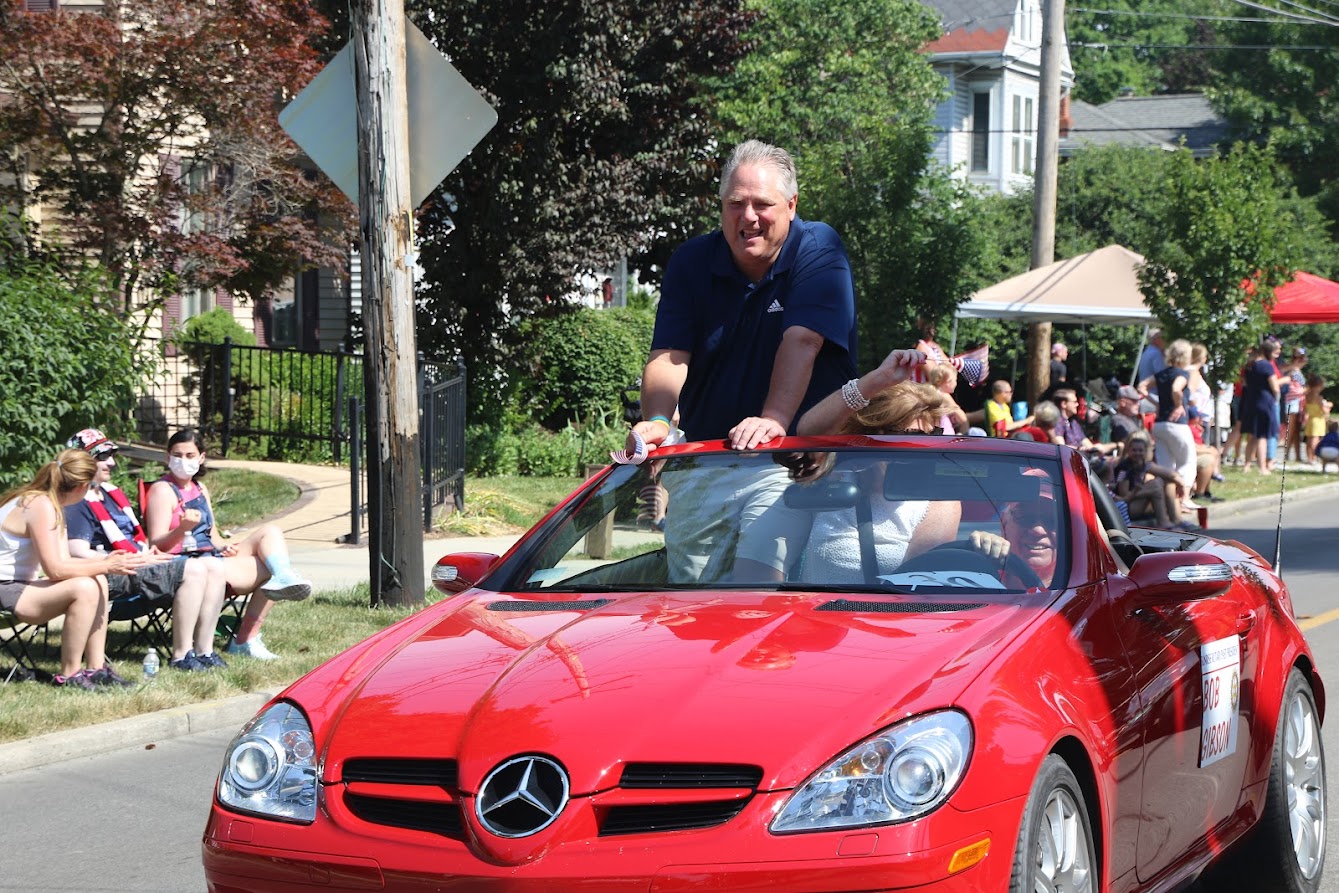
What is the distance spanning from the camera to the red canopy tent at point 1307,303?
26188 mm

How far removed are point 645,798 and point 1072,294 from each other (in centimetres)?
2186

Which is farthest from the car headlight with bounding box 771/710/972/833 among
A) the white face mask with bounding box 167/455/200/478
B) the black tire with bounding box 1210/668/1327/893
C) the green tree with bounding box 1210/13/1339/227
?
the green tree with bounding box 1210/13/1339/227

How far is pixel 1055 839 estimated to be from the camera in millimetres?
3750

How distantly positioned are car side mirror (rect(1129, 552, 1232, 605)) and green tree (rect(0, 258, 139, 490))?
33.3 feet

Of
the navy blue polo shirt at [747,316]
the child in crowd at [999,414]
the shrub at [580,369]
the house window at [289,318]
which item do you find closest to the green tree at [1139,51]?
the house window at [289,318]

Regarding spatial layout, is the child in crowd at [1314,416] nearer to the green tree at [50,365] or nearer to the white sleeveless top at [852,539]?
the green tree at [50,365]

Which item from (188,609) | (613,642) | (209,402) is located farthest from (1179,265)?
(613,642)

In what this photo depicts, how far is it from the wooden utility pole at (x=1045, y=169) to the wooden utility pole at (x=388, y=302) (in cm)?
1300

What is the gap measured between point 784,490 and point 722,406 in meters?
1.30

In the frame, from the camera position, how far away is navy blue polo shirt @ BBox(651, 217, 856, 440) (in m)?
6.02

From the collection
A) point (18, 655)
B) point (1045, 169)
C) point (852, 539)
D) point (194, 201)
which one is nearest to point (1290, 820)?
point (852, 539)

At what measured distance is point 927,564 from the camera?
185 inches

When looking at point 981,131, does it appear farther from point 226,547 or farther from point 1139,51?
point 226,547

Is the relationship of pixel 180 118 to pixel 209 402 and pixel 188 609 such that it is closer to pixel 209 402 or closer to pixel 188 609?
pixel 209 402
